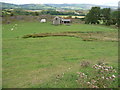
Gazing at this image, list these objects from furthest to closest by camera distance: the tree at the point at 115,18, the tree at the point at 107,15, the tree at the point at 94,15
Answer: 1. the tree at the point at 94,15
2. the tree at the point at 107,15
3. the tree at the point at 115,18

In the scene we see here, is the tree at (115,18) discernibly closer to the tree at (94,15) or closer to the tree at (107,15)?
the tree at (107,15)

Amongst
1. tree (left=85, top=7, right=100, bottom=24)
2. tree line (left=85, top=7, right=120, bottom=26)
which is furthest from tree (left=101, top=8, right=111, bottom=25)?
tree (left=85, top=7, right=100, bottom=24)

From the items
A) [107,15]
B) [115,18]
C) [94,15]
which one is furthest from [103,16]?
[115,18]

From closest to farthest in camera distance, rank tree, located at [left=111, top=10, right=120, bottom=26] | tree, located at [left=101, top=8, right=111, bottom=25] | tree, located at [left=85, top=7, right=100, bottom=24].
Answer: tree, located at [left=111, top=10, right=120, bottom=26]
tree, located at [left=101, top=8, right=111, bottom=25]
tree, located at [left=85, top=7, right=100, bottom=24]

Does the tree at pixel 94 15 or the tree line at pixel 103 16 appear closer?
the tree line at pixel 103 16

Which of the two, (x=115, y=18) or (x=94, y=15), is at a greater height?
(x=94, y=15)

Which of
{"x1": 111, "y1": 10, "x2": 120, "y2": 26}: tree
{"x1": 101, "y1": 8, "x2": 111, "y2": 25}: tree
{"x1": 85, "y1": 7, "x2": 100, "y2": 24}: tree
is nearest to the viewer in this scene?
{"x1": 111, "y1": 10, "x2": 120, "y2": 26}: tree

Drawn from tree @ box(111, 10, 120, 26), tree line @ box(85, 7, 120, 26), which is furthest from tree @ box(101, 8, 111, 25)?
tree @ box(111, 10, 120, 26)

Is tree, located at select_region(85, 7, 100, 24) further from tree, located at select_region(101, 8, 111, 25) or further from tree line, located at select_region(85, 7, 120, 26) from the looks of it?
tree, located at select_region(101, 8, 111, 25)

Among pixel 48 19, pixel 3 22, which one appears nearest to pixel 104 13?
pixel 48 19

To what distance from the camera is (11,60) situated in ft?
54.9

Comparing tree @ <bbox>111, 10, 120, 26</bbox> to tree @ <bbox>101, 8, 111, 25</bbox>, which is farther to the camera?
tree @ <bbox>101, 8, 111, 25</bbox>

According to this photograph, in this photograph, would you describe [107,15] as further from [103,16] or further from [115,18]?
[115,18]

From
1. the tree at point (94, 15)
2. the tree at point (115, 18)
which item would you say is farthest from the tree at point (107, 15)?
the tree at point (94, 15)
